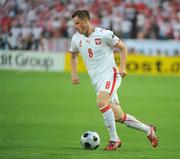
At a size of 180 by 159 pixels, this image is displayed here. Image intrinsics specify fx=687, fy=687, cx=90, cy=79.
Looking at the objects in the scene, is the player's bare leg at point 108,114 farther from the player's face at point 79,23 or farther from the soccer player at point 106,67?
the player's face at point 79,23

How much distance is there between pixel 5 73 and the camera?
1156 inches

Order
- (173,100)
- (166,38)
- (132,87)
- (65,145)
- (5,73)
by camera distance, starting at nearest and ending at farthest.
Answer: (65,145) < (173,100) < (132,87) < (5,73) < (166,38)

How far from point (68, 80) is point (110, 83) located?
17.4 m

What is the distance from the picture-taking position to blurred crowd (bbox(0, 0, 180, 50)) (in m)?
32.3

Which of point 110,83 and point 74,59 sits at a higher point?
point 74,59

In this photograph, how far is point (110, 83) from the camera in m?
10.2

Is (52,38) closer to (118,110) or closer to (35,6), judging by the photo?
(35,6)

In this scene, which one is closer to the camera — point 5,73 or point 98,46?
point 98,46

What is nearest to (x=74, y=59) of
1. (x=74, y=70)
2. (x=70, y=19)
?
(x=74, y=70)

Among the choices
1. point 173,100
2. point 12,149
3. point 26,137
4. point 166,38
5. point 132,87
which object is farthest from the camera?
point 166,38

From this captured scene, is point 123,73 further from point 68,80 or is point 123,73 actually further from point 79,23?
point 68,80

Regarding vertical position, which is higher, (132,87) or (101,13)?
(101,13)

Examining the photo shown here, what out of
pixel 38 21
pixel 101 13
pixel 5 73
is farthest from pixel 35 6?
pixel 5 73

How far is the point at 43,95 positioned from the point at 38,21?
13102 millimetres
